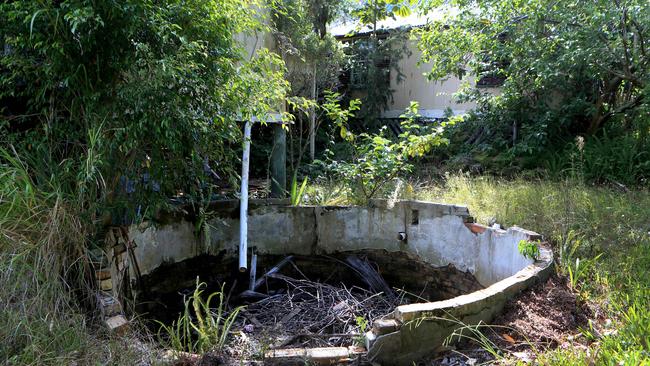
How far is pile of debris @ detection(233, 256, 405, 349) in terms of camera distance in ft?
13.8

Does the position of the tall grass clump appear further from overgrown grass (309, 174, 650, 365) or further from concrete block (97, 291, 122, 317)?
overgrown grass (309, 174, 650, 365)

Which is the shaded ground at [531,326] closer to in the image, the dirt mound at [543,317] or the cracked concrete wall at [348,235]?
the dirt mound at [543,317]

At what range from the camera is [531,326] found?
3318 millimetres

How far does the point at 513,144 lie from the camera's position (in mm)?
9664

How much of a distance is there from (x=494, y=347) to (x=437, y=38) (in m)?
5.76

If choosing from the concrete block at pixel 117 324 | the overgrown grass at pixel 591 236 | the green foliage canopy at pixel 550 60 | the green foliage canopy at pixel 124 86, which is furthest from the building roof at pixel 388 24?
the concrete block at pixel 117 324

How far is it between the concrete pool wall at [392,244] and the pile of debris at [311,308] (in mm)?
407

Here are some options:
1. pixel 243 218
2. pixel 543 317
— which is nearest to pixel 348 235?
pixel 243 218

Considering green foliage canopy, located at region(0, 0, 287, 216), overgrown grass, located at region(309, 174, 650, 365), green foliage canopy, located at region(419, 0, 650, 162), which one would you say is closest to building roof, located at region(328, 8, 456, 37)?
green foliage canopy, located at region(419, 0, 650, 162)

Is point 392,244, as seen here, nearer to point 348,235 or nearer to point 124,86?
point 348,235

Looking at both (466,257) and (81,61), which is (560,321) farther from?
(81,61)

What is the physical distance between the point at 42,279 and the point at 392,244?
423 centimetres

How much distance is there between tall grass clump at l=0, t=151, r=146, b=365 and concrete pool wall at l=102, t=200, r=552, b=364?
0.69 m

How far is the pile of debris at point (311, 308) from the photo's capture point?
4.21m
